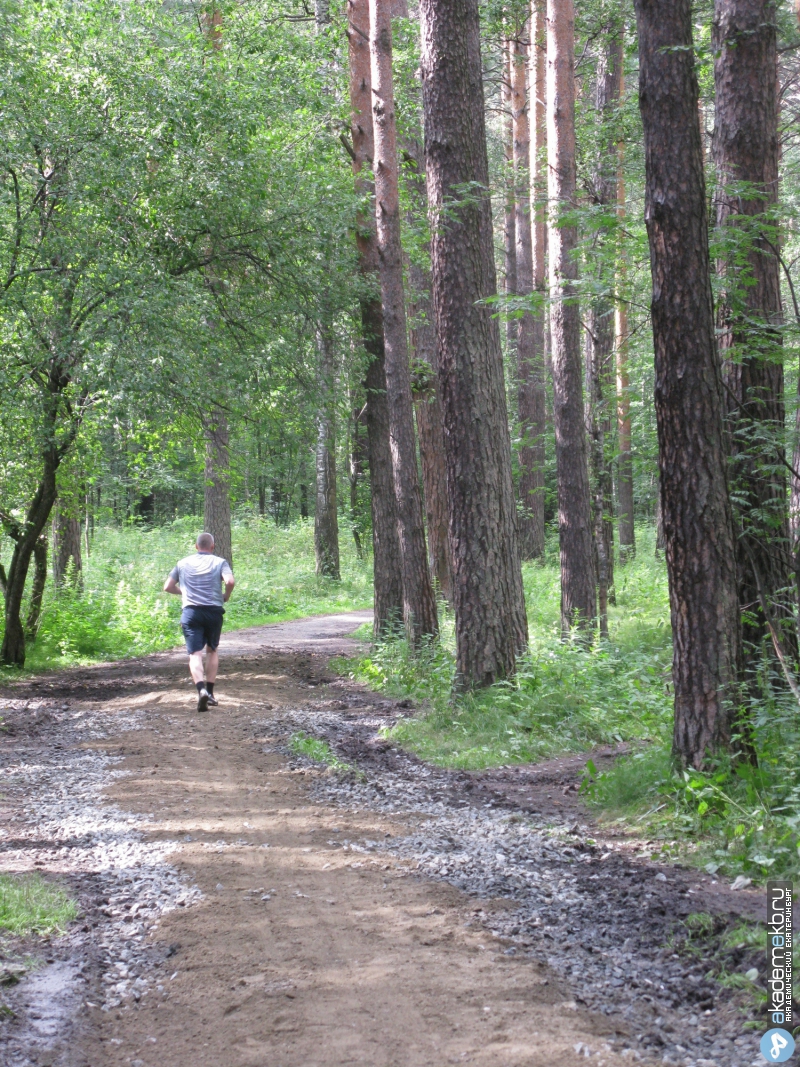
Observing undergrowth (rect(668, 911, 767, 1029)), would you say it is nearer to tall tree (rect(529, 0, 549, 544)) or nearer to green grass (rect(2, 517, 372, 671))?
green grass (rect(2, 517, 372, 671))

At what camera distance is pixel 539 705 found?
846 cm

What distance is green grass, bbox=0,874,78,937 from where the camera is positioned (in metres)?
4.06

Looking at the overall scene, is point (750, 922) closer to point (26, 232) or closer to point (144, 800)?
point (144, 800)

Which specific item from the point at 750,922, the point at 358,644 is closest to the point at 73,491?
the point at 358,644

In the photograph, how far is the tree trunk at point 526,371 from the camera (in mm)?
22203

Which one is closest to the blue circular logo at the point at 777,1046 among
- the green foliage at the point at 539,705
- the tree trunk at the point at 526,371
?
the green foliage at the point at 539,705

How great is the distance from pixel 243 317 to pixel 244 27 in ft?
20.6

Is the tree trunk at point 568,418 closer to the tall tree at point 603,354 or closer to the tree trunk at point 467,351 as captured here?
the tall tree at point 603,354

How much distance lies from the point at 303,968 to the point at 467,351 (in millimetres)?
6611

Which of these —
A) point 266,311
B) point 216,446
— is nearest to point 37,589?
point 216,446

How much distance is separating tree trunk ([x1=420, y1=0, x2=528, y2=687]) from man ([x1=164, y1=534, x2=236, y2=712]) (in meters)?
3.03

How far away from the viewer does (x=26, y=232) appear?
11.2m

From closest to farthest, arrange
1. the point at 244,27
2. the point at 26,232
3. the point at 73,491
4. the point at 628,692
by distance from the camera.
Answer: the point at 628,692
the point at 26,232
the point at 73,491
the point at 244,27

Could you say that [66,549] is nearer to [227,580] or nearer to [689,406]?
[227,580]
